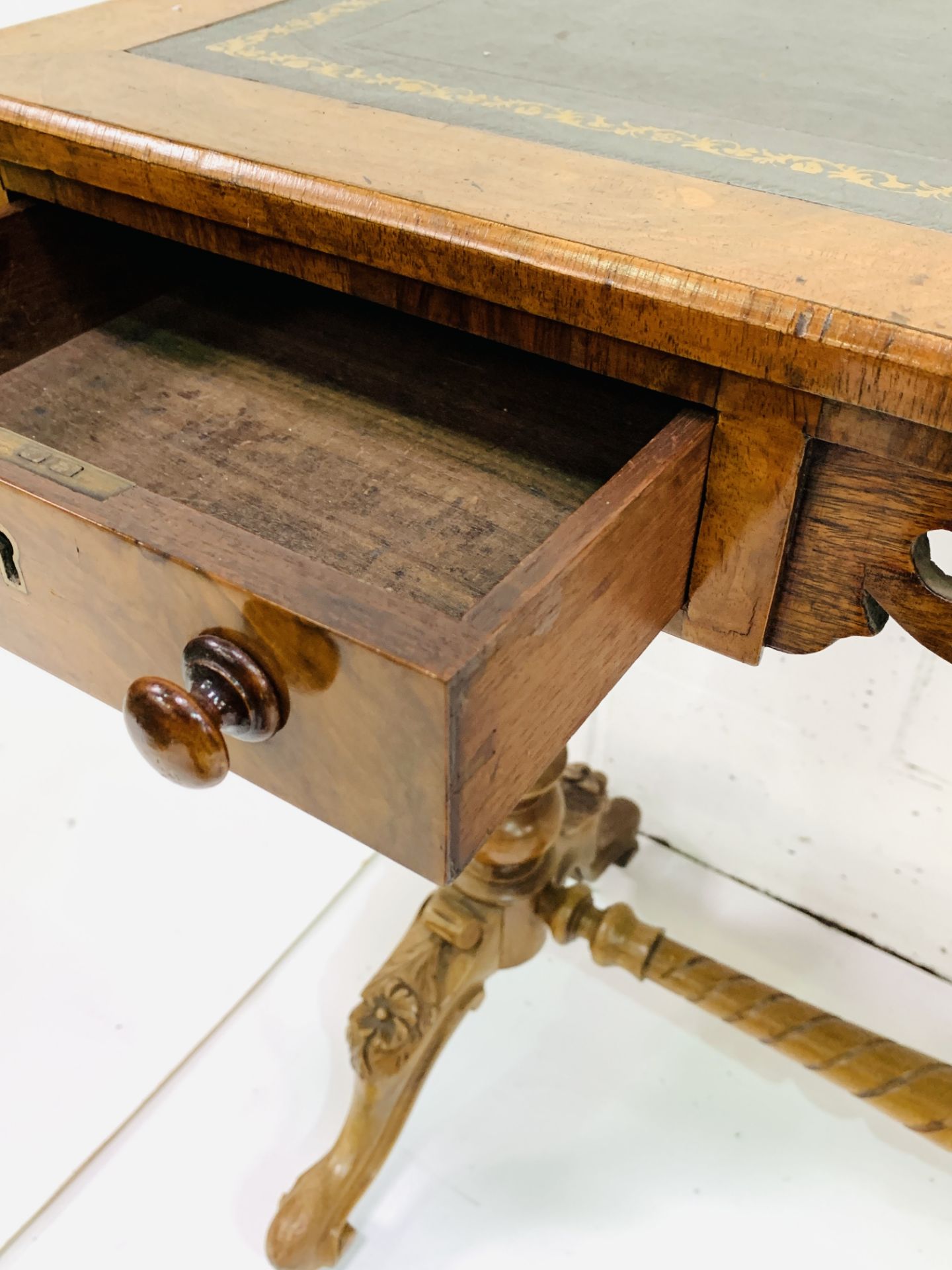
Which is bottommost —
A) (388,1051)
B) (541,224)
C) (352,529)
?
(388,1051)

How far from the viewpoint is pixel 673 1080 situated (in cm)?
98

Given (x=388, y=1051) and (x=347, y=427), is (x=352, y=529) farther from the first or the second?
(x=388, y=1051)

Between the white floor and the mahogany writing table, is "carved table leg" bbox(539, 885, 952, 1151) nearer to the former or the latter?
the white floor

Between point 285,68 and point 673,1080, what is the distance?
2.73ft

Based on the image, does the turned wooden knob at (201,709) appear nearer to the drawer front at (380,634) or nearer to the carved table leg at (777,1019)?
the drawer front at (380,634)

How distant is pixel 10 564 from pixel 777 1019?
0.66 m

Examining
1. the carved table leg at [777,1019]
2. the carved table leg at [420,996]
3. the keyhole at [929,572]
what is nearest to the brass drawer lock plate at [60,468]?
the keyhole at [929,572]

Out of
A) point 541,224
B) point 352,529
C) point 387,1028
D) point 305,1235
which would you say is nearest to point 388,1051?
point 387,1028

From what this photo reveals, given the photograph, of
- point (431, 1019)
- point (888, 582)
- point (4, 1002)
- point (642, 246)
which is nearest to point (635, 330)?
point (642, 246)

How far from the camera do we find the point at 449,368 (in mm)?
639

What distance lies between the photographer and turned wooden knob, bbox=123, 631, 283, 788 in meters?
0.41

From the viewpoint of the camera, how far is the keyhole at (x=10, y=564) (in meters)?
0.48

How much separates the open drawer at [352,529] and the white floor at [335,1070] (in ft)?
1.87

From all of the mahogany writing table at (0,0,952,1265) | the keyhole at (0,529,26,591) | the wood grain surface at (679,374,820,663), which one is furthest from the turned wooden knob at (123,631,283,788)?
the wood grain surface at (679,374,820,663)
